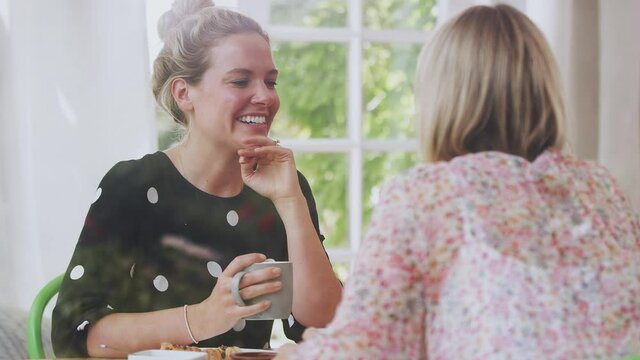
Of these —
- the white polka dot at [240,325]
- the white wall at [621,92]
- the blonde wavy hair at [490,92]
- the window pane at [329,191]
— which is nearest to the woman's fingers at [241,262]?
the white polka dot at [240,325]

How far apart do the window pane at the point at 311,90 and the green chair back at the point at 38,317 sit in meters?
0.57

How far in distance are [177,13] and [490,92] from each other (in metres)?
0.85

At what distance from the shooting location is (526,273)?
1280mm

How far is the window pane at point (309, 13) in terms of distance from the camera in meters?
2.09

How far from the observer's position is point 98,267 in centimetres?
192

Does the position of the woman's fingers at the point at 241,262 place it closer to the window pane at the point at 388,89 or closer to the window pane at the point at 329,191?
the window pane at the point at 329,191

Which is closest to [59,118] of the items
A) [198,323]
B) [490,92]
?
[198,323]

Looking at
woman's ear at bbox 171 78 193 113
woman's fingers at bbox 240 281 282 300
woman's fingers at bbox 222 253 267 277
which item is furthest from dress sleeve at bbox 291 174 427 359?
woman's ear at bbox 171 78 193 113

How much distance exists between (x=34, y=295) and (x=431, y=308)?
3.52 feet

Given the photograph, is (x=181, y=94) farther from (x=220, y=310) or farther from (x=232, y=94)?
(x=220, y=310)

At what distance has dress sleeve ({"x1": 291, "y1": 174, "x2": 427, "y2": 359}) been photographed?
4.07 feet

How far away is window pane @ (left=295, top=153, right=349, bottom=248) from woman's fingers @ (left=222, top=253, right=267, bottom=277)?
0.20 meters

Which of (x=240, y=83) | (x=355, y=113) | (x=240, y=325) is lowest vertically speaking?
(x=240, y=325)

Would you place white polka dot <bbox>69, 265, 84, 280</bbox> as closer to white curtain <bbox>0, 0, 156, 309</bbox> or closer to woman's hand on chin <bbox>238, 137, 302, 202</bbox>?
white curtain <bbox>0, 0, 156, 309</bbox>
